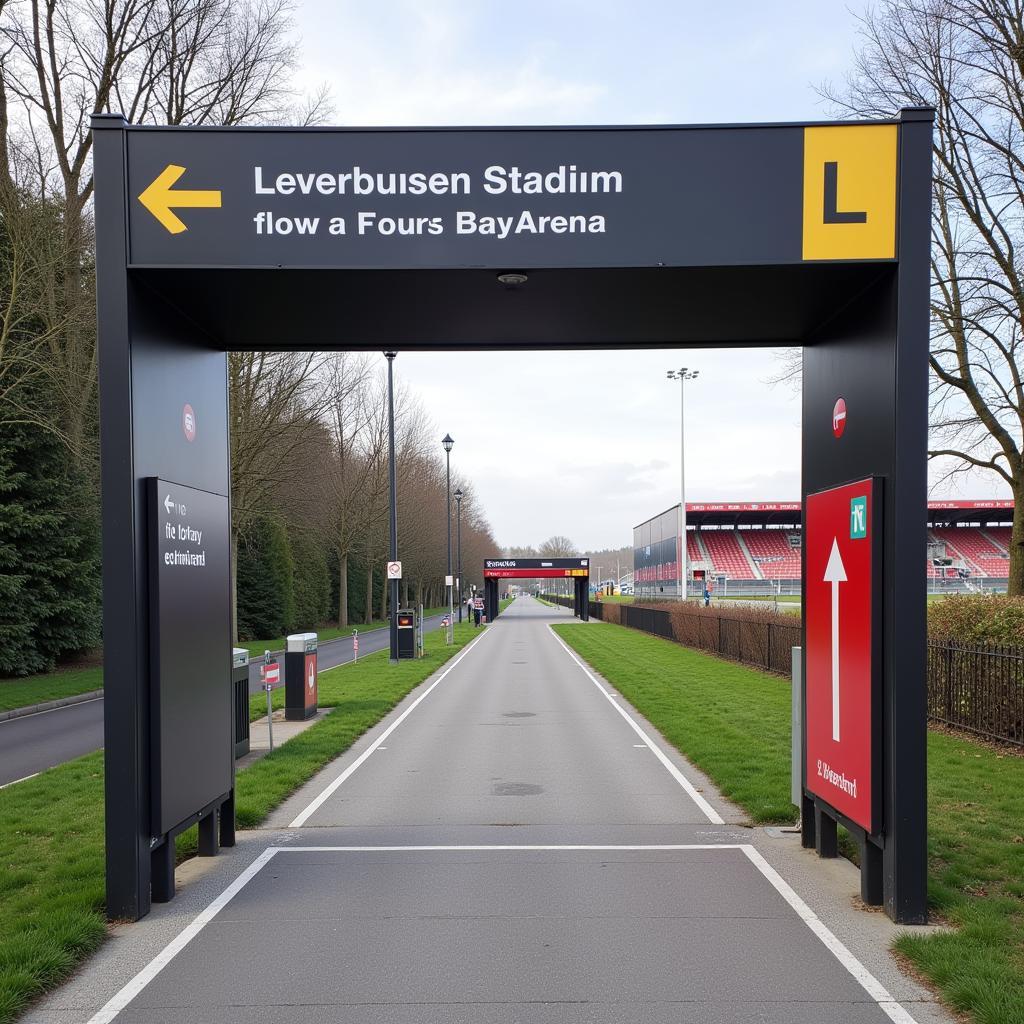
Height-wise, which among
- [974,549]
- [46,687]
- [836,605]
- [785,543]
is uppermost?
[836,605]

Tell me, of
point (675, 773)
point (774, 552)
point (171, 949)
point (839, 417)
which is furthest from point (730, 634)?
point (774, 552)

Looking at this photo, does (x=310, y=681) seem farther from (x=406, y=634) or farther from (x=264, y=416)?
(x=264, y=416)

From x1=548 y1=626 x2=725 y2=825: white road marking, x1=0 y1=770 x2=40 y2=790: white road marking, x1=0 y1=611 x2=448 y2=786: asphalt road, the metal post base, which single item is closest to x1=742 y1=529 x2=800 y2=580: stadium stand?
x1=548 y1=626 x2=725 y2=825: white road marking

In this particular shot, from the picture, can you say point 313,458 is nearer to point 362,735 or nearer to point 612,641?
point 612,641

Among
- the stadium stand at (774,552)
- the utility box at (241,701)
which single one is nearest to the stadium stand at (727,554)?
the stadium stand at (774,552)

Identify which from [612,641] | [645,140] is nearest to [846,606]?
[645,140]

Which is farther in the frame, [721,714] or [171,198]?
[721,714]

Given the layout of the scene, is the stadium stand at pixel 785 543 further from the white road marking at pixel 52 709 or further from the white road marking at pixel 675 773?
the white road marking at pixel 675 773

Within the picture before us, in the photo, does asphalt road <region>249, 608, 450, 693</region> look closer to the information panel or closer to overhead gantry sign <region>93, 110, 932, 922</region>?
the information panel

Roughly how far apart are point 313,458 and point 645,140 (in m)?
31.7

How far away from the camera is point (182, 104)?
2506 cm

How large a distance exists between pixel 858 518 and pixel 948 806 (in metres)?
3.96

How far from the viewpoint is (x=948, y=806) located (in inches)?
336

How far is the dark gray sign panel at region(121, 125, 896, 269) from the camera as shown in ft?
19.2
